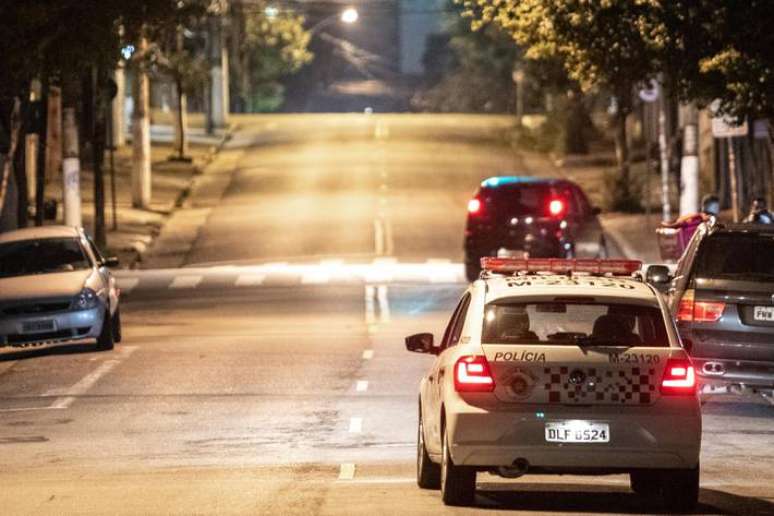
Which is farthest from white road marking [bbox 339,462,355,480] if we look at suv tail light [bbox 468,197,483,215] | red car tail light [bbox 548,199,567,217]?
suv tail light [bbox 468,197,483,215]

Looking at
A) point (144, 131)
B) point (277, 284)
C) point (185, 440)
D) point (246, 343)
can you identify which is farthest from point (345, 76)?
point (185, 440)

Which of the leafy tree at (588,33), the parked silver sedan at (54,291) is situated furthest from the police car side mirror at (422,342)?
the leafy tree at (588,33)

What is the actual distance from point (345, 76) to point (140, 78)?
63557 millimetres

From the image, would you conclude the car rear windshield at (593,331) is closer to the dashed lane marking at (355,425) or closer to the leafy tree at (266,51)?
the dashed lane marking at (355,425)

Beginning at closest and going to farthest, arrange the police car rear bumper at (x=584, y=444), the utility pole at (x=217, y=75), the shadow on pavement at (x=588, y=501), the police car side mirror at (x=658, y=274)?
the police car rear bumper at (x=584, y=444)
the shadow on pavement at (x=588, y=501)
the police car side mirror at (x=658, y=274)
the utility pole at (x=217, y=75)

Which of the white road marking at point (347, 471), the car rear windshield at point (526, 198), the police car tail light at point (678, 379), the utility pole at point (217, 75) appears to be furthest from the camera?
the utility pole at point (217, 75)

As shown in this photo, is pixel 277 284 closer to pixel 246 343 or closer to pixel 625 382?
pixel 246 343

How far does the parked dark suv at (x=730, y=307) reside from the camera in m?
17.6

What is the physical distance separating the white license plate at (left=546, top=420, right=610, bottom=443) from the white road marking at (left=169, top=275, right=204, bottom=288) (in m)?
23.7

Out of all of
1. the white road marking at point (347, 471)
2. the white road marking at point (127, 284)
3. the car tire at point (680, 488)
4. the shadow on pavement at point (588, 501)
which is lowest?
the white road marking at point (127, 284)

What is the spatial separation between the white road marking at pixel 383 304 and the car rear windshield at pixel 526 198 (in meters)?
2.35

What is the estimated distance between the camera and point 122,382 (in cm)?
2123

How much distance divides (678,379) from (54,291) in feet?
44.8

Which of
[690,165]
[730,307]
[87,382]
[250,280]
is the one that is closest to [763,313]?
[730,307]
